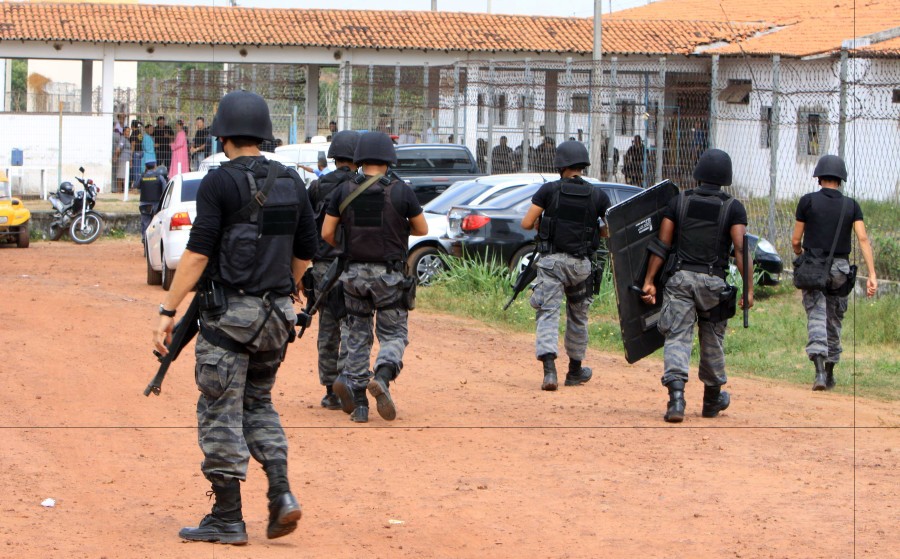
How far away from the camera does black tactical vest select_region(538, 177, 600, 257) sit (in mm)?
9523

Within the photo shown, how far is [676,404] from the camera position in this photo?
846cm

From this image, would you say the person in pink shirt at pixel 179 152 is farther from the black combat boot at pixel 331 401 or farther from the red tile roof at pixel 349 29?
the black combat boot at pixel 331 401

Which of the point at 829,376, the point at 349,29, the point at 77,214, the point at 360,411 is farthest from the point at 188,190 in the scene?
the point at 349,29

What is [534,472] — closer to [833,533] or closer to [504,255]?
[833,533]

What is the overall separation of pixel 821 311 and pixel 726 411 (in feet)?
4.77

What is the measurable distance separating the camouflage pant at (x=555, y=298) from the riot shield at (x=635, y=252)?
63 cm

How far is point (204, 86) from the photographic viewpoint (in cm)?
3052

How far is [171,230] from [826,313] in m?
8.30

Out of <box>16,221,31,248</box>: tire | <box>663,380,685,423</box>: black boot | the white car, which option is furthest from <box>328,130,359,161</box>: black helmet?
<box>16,221,31,248</box>: tire

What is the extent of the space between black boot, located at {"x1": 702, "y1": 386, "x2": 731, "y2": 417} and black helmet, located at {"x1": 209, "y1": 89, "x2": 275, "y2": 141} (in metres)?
4.38

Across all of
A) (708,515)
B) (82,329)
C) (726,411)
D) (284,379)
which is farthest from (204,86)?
(708,515)

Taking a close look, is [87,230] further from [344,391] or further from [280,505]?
[280,505]

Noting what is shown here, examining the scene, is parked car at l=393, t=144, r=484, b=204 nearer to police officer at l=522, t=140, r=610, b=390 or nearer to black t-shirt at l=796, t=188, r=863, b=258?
police officer at l=522, t=140, r=610, b=390

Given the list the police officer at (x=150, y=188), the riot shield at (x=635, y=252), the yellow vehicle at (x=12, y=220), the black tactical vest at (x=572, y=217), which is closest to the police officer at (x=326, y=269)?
the black tactical vest at (x=572, y=217)
